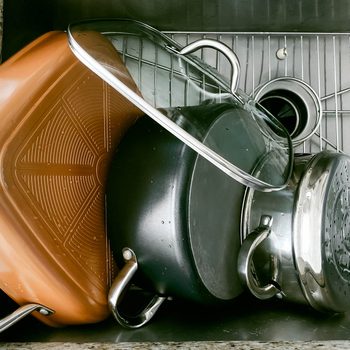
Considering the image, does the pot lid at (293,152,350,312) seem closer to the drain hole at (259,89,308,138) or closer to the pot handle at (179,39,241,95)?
the pot handle at (179,39,241,95)

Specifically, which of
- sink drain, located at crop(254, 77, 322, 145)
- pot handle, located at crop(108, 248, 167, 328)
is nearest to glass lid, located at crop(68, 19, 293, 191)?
pot handle, located at crop(108, 248, 167, 328)

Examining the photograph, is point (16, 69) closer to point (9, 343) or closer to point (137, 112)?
point (137, 112)

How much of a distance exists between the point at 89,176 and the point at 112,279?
0.16 meters

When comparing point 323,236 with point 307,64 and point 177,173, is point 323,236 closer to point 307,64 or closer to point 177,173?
point 177,173

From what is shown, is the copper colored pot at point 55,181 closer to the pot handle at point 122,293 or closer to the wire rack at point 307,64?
the pot handle at point 122,293

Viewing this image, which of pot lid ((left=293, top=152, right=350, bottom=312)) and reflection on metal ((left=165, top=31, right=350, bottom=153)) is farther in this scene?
reflection on metal ((left=165, top=31, right=350, bottom=153))

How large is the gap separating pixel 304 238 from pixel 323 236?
3cm

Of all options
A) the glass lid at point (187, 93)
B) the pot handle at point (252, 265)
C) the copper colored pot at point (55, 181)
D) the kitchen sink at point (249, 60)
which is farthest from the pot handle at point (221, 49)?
the kitchen sink at point (249, 60)

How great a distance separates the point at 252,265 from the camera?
2.29ft

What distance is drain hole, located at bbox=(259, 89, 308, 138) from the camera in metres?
1.10

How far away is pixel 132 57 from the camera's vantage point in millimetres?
650

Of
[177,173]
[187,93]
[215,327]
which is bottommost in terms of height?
[215,327]

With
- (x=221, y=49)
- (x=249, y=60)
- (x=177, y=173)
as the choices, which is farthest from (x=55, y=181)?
(x=249, y=60)

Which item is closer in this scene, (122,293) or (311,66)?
(122,293)
